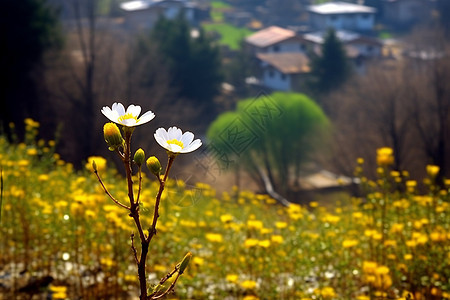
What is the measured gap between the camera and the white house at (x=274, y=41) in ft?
73.1

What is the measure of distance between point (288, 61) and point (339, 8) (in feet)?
17.4

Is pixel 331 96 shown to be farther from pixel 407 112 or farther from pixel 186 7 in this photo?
pixel 186 7

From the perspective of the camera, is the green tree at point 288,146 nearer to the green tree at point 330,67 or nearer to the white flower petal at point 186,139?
the green tree at point 330,67

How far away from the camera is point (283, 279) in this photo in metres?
3.52

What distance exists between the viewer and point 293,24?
2550 cm

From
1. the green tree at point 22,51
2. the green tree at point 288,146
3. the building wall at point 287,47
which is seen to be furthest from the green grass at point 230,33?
the green tree at point 22,51

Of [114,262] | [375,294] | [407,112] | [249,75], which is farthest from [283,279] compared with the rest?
[249,75]

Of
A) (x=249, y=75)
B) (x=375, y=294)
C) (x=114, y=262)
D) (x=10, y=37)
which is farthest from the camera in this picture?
(x=249, y=75)

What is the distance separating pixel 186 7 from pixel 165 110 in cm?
950

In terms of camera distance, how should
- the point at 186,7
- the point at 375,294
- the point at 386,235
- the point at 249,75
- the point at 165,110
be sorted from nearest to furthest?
the point at 375,294, the point at 386,235, the point at 165,110, the point at 249,75, the point at 186,7

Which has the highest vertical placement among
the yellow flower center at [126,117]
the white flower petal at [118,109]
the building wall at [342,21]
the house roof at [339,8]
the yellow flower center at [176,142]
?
the white flower petal at [118,109]

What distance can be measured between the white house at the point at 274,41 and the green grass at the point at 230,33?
2.04 ft

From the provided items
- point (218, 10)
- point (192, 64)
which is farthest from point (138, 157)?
point (218, 10)

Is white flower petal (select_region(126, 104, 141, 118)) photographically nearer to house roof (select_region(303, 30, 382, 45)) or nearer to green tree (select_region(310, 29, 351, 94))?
green tree (select_region(310, 29, 351, 94))
